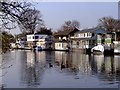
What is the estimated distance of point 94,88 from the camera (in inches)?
732

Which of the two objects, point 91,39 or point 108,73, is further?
point 91,39

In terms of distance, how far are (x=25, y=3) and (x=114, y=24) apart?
291ft

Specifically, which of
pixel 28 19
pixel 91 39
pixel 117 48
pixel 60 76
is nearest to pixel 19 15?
pixel 28 19

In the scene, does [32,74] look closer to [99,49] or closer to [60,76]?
[60,76]

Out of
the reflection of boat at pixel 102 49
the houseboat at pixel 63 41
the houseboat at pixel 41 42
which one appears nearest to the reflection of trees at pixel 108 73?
the reflection of boat at pixel 102 49

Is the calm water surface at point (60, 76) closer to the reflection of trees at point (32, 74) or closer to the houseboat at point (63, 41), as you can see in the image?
the reflection of trees at point (32, 74)

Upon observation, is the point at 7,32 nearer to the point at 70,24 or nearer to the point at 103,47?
the point at 103,47

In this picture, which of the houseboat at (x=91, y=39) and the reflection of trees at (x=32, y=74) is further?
the houseboat at (x=91, y=39)

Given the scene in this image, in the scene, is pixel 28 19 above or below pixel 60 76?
above

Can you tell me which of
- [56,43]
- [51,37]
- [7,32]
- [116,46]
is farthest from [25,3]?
[51,37]

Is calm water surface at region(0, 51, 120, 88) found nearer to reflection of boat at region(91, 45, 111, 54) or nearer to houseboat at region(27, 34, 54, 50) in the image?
reflection of boat at region(91, 45, 111, 54)

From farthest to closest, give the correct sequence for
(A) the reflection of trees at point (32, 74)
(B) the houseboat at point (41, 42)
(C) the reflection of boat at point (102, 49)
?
(B) the houseboat at point (41, 42) → (C) the reflection of boat at point (102, 49) → (A) the reflection of trees at point (32, 74)

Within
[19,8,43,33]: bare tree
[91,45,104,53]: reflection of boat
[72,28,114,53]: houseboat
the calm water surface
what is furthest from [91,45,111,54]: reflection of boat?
[19,8,43,33]: bare tree

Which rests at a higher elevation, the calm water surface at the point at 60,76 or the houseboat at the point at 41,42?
the houseboat at the point at 41,42
